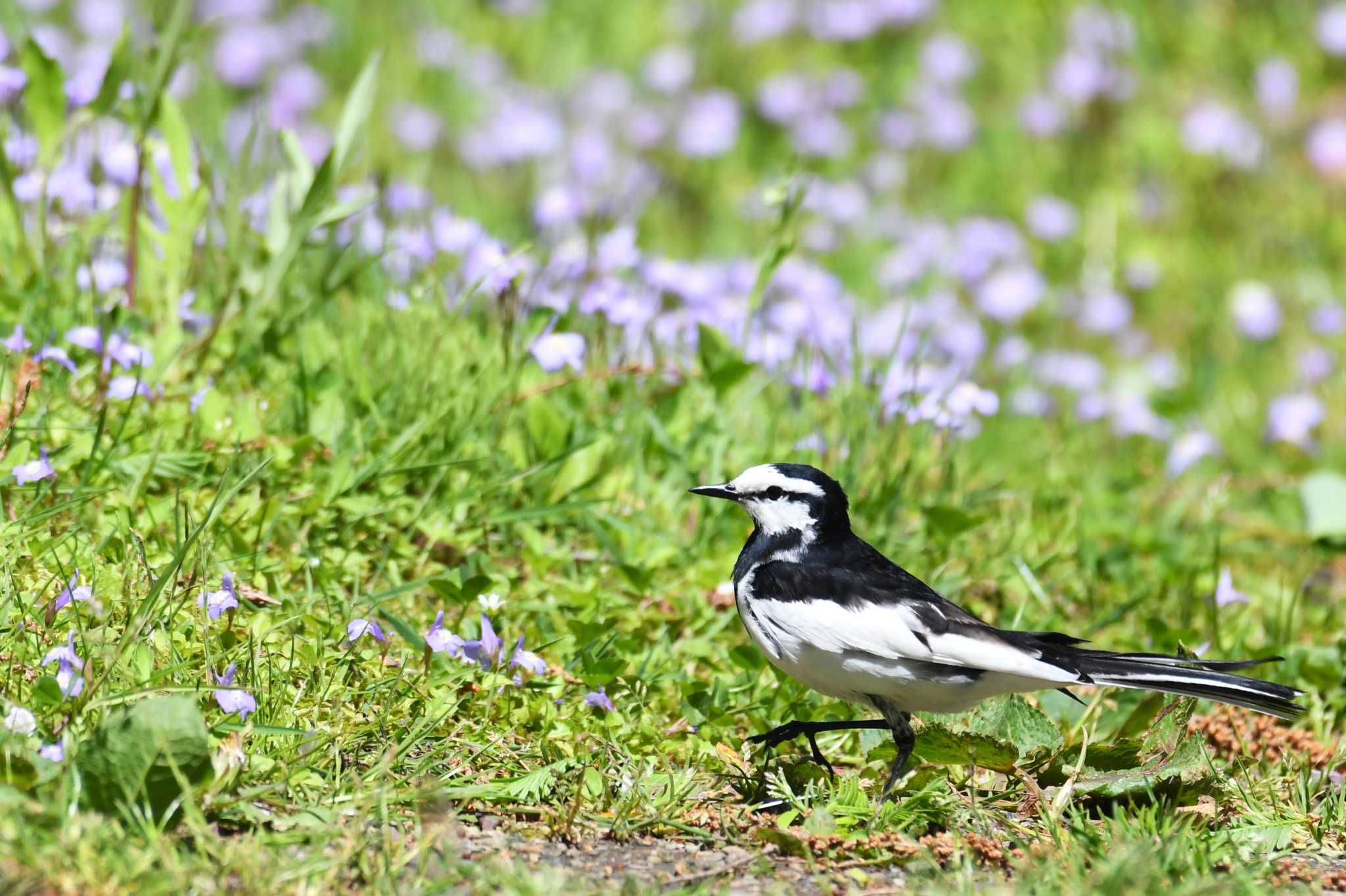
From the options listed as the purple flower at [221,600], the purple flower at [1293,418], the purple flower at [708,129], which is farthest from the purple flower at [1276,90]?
the purple flower at [221,600]

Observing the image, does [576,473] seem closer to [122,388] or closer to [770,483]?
[770,483]

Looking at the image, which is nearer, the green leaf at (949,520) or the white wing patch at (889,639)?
the white wing patch at (889,639)

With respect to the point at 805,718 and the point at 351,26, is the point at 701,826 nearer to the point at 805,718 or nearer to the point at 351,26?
the point at 805,718

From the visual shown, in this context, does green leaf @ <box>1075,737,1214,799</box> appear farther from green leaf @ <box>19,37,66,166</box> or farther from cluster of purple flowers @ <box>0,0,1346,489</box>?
green leaf @ <box>19,37,66,166</box>

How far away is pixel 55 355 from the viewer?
13.2 ft

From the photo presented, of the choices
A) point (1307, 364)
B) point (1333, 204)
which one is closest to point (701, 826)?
point (1307, 364)

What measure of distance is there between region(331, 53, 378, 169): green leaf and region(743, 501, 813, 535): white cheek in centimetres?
197

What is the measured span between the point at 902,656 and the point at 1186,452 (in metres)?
2.96

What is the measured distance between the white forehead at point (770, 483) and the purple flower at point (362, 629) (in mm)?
990

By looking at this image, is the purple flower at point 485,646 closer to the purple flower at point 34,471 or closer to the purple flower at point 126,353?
the purple flower at point 34,471

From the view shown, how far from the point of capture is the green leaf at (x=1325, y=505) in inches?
216

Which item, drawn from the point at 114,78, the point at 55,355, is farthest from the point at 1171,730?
the point at 114,78

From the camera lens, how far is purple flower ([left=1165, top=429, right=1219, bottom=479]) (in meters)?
5.78

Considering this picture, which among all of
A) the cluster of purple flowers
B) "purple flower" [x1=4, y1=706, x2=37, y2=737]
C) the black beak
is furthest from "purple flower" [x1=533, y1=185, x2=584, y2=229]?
"purple flower" [x1=4, y1=706, x2=37, y2=737]
